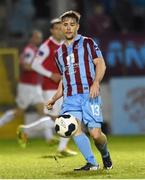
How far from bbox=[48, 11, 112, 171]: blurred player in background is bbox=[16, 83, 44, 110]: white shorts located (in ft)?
16.9

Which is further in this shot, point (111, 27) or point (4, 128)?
point (111, 27)

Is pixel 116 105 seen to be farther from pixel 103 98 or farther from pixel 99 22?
pixel 99 22

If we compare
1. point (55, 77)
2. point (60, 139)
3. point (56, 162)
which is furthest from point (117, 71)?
point (56, 162)

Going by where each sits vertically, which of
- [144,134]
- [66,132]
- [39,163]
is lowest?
[144,134]

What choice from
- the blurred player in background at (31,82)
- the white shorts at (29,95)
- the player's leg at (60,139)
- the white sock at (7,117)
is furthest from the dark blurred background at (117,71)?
the player's leg at (60,139)

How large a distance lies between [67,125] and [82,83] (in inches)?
22.4

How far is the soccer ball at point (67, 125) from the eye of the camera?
10.1 m

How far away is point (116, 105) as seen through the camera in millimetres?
18594

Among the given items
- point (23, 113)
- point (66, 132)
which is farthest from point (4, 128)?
point (66, 132)

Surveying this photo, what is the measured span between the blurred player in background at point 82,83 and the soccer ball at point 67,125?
9 cm

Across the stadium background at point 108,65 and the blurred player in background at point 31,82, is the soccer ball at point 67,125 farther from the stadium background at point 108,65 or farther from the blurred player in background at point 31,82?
the blurred player in background at point 31,82

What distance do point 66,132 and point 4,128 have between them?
27.5 ft

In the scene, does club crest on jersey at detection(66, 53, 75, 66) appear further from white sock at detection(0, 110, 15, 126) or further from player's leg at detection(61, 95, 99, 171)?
white sock at detection(0, 110, 15, 126)

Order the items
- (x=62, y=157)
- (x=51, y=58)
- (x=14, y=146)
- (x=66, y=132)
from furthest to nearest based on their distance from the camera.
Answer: (x=14, y=146) < (x=51, y=58) < (x=62, y=157) < (x=66, y=132)
